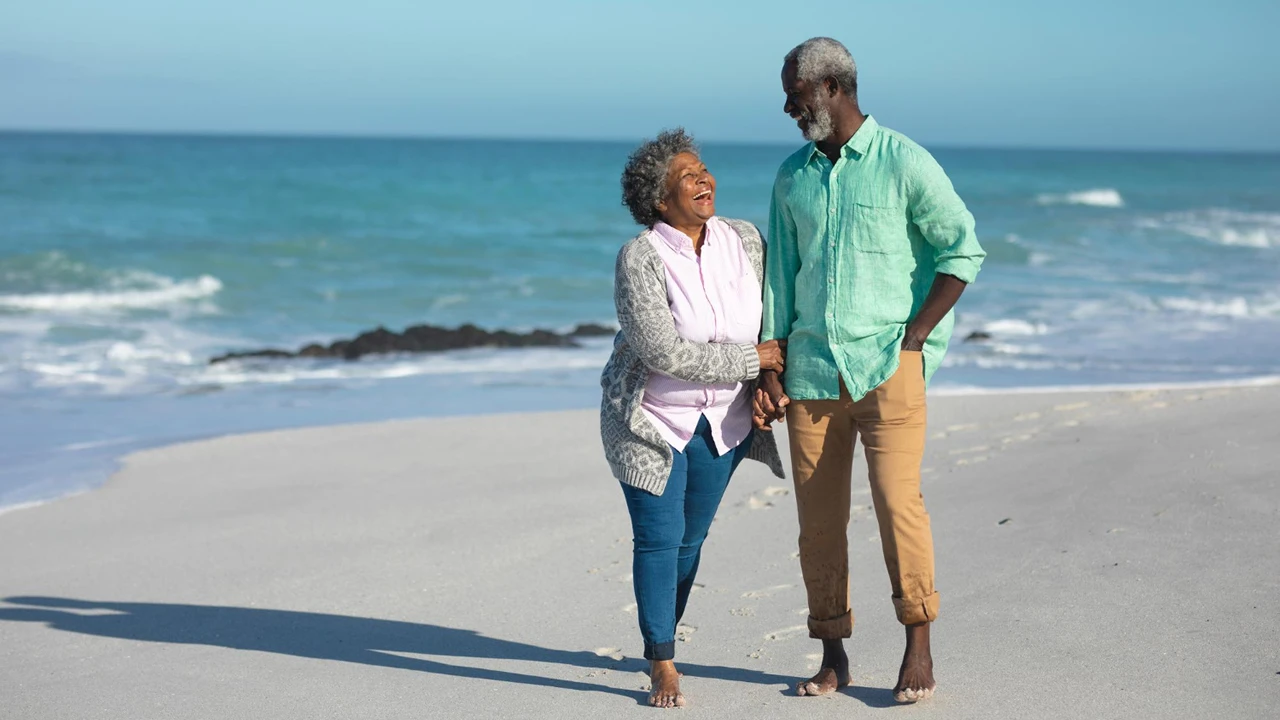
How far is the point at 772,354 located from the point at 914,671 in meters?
0.96

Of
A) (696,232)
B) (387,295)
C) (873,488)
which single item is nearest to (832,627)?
(873,488)

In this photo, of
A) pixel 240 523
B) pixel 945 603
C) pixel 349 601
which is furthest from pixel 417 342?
pixel 945 603

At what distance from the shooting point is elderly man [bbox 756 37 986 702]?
341cm

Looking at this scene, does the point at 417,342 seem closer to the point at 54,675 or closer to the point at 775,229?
the point at 54,675

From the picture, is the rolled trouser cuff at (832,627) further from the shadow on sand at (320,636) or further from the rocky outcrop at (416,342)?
the rocky outcrop at (416,342)

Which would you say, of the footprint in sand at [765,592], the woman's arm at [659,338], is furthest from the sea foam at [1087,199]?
the woman's arm at [659,338]

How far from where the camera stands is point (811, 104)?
11.2 feet

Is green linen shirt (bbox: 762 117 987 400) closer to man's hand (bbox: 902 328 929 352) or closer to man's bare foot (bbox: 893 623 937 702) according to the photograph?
man's hand (bbox: 902 328 929 352)

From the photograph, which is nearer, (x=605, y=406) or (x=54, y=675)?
(x=605, y=406)

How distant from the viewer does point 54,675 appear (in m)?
4.37

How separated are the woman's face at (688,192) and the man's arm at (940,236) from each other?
1.86 ft

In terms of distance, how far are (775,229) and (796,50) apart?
50 cm

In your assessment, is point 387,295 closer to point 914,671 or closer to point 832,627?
point 832,627

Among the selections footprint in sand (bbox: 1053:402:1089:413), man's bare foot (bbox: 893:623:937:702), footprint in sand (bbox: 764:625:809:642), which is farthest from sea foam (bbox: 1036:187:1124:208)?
man's bare foot (bbox: 893:623:937:702)
